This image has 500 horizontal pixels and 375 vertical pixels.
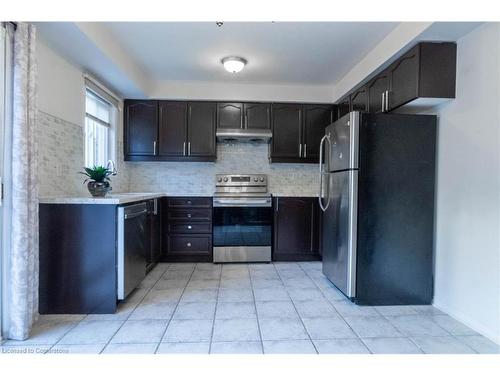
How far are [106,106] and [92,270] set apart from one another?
7.58 ft

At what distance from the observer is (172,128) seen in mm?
4230

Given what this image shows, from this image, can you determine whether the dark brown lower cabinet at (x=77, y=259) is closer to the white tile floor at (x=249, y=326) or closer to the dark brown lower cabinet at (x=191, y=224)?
the white tile floor at (x=249, y=326)

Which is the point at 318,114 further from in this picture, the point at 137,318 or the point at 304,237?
the point at 137,318

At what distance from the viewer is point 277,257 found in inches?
164

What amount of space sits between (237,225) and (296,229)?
81cm

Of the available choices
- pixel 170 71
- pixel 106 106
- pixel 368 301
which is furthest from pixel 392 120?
pixel 106 106

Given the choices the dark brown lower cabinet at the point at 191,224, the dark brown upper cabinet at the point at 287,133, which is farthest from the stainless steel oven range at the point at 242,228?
the dark brown upper cabinet at the point at 287,133

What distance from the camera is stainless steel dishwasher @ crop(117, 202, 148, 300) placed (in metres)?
2.44

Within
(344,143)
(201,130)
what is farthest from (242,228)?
(344,143)

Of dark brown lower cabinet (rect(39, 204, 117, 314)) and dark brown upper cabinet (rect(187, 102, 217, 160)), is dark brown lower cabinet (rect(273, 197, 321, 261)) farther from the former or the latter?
dark brown lower cabinet (rect(39, 204, 117, 314))

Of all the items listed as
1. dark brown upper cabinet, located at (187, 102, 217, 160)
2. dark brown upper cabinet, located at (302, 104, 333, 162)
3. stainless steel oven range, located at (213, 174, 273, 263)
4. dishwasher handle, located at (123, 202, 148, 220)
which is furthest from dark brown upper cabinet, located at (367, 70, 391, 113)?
dishwasher handle, located at (123, 202, 148, 220)

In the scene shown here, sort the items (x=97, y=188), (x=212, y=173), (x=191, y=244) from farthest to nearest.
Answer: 1. (x=212, y=173)
2. (x=191, y=244)
3. (x=97, y=188)

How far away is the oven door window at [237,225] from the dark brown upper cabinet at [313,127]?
1.00 meters

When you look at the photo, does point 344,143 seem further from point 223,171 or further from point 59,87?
point 59,87
